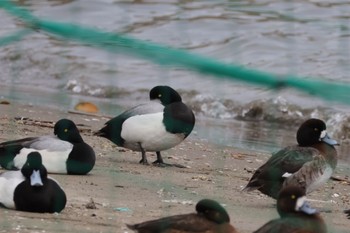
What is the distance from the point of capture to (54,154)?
31.0 ft

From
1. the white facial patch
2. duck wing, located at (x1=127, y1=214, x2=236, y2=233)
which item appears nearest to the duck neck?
the white facial patch

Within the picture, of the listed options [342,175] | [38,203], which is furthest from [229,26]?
[38,203]

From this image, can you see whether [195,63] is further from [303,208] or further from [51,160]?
[51,160]

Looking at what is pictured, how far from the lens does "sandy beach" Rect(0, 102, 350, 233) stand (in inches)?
294

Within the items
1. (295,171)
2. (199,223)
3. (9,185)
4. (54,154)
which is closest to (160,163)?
(54,154)

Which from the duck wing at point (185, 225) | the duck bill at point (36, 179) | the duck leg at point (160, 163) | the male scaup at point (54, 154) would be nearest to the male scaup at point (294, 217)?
the duck wing at point (185, 225)

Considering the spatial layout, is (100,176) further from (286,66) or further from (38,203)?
(286,66)

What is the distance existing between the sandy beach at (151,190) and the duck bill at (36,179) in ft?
0.70

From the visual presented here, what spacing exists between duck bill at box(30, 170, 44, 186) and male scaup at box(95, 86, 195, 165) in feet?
9.99

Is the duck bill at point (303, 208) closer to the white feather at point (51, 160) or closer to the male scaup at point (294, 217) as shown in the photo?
the male scaup at point (294, 217)

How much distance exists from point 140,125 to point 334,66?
673 cm

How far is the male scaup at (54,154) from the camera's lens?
937cm

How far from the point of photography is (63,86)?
18172mm

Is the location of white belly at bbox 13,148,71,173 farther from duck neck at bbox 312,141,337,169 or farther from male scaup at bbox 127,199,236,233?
male scaup at bbox 127,199,236,233
